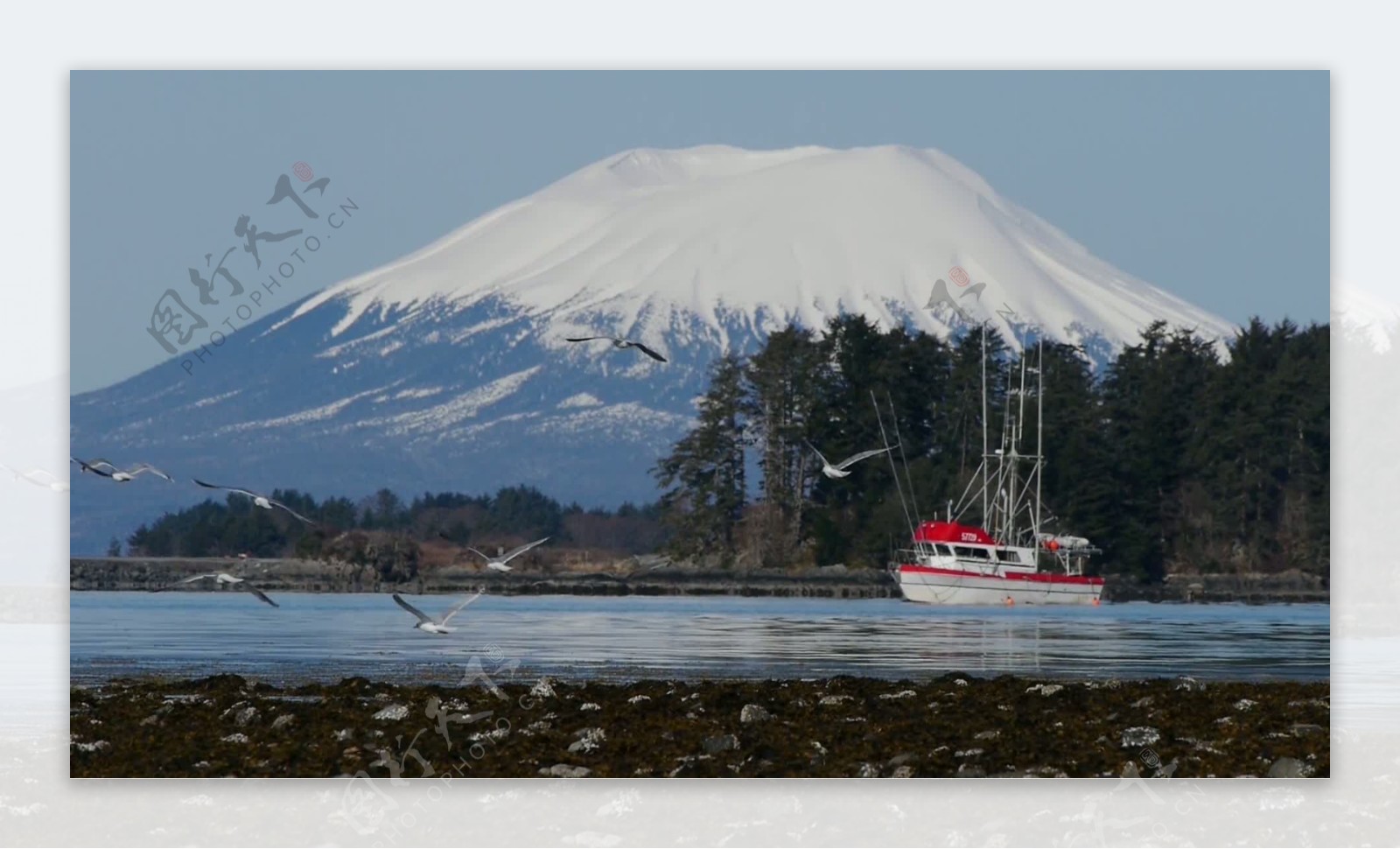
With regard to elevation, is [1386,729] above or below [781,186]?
below

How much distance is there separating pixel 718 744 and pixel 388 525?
54.2m

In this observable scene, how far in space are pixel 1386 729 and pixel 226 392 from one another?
3351 inches

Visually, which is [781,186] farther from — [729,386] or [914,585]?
[914,585]

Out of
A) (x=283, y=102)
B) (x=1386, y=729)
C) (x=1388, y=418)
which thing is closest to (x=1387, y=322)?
(x=1388, y=418)

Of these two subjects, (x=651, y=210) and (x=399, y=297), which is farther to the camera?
(x=399, y=297)

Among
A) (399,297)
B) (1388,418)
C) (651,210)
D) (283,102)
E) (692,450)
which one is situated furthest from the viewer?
(399,297)

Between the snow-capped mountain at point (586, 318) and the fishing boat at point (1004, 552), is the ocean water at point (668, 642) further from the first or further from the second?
the snow-capped mountain at point (586, 318)

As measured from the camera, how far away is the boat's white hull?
177 feet

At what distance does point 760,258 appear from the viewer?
101750 mm

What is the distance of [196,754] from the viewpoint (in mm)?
16875

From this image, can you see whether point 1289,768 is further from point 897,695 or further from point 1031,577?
point 1031,577

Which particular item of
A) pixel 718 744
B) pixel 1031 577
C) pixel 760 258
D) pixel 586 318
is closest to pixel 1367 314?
pixel 718 744

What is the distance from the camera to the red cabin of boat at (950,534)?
5666 cm

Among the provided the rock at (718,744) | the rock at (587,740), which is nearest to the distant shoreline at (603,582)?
the rock at (587,740)
